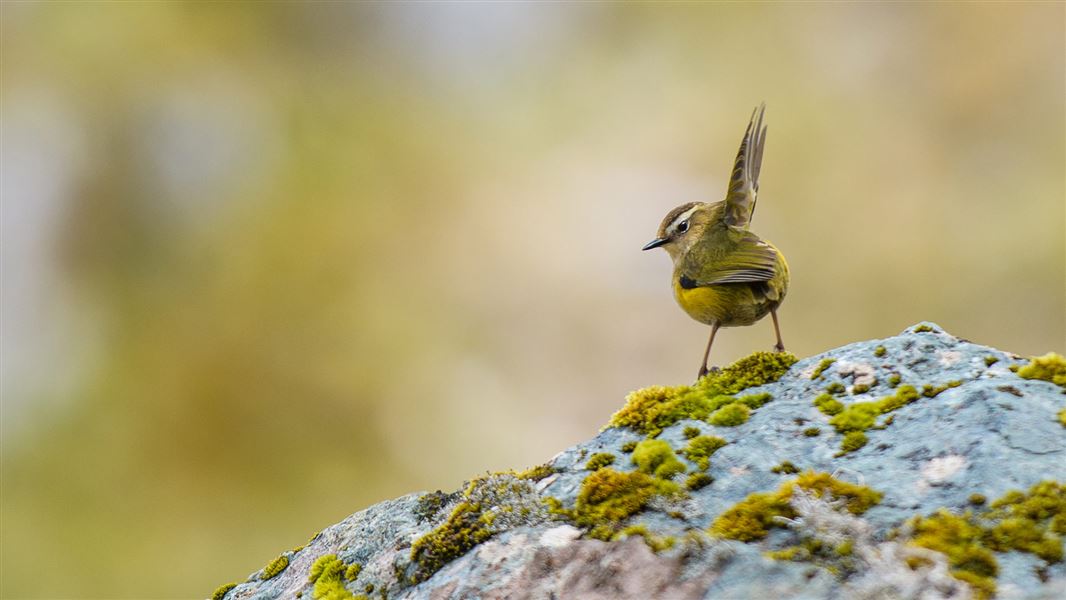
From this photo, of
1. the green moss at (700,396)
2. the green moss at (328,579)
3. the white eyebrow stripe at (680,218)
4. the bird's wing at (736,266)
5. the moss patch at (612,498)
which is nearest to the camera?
the moss patch at (612,498)

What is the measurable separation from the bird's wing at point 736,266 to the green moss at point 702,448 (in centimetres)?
194

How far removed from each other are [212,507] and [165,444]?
5.37 feet

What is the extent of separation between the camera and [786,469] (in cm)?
402

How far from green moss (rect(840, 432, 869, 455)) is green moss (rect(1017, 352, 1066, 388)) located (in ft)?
2.81

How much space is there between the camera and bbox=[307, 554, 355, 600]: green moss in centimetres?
436

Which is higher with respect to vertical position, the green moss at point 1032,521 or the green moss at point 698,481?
the green moss at point 698,481

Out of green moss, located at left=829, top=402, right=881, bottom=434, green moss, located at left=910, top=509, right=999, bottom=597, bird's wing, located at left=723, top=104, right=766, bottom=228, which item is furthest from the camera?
bird's wing, located at left=723, top=104, right=766, bottom=228

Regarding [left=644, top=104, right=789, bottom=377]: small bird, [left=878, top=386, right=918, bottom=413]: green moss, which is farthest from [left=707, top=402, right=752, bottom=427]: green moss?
[left=644, top=104, right=789, bottom=377]: small bird

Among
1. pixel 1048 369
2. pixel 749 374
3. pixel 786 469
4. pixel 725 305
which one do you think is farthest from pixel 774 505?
pixel 725 305

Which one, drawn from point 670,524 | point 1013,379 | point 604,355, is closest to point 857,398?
point 1013,379

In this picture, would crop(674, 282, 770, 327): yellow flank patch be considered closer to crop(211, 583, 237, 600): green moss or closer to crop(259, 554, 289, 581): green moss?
crop(259, 554, 289, 581): green moss

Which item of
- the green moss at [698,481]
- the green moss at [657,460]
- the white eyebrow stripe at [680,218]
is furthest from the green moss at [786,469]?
the white eyebrow stripe at [680,218]

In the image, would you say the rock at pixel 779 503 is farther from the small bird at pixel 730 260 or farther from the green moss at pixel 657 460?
the small bird at pixel 730 260

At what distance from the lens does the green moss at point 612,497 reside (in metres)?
3.97
